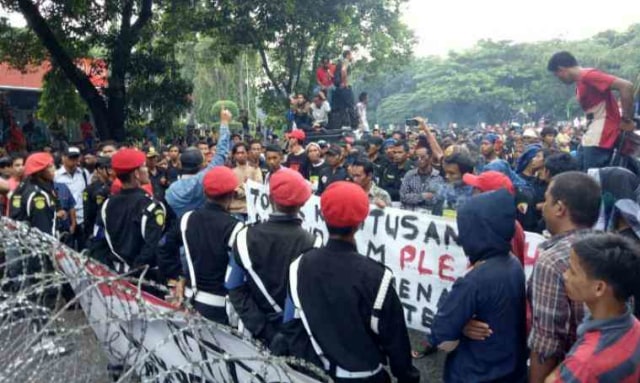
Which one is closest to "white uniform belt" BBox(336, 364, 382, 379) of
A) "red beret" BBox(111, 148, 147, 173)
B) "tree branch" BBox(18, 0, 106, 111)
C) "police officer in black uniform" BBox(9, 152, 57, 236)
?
"red beret" BBox(111, 148, 147, 173)

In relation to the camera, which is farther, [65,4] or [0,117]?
[0,117]

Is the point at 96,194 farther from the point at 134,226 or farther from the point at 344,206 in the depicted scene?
the point at 344,206

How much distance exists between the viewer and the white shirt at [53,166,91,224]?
770 cm

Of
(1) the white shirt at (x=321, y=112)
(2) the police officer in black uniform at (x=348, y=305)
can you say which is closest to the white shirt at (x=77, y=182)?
(2) the police officer in black uniform at (x=348, y=305)

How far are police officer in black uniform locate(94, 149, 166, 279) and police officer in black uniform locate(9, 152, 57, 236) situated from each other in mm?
1427

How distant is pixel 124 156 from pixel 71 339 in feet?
6.82

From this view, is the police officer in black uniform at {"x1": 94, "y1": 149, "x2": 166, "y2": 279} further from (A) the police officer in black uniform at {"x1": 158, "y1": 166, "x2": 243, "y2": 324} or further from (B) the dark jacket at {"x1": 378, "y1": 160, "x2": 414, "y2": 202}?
(B) the dark jacket at {"x1": 378, "y1": 160, "x2": 414, "y2": 202}

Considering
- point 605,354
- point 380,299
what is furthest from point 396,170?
point 605,354

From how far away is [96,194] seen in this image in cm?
582

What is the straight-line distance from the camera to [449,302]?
8.45 ft

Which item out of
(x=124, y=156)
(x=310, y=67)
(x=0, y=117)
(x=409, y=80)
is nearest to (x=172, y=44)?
(x=0, y=117)

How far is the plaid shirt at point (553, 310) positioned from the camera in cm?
235

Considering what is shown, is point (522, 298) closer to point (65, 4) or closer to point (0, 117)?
point (65, 4)

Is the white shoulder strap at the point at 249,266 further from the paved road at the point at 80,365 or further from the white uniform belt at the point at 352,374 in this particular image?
the paved road at the point at 80,365
